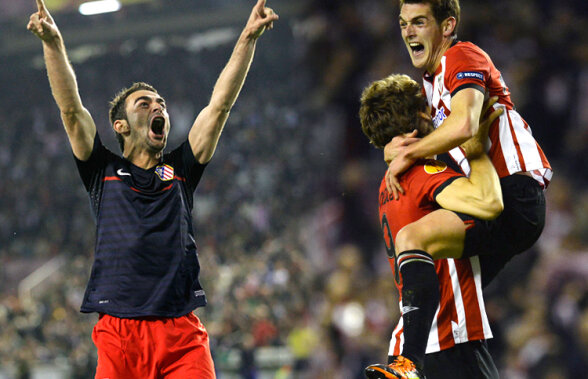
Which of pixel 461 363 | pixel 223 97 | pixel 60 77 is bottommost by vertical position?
pixel 461 363

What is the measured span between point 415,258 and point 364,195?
5.04 m

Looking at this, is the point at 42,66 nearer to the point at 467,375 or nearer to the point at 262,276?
the point at 262,276

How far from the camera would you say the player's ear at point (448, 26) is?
9.58ft

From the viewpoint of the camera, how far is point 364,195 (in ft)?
24.6

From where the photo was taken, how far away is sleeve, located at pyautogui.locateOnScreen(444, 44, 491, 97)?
8.77 ft

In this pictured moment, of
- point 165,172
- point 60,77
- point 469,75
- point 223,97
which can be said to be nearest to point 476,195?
point 469,75

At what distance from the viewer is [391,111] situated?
9.09 ft

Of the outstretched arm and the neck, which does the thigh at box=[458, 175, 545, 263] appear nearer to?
the neck

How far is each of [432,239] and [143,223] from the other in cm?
122

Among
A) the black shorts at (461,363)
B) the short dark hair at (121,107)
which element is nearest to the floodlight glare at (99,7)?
the short dark hair at (121,107)

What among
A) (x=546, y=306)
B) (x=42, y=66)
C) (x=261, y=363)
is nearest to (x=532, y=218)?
(x=546, y=306)

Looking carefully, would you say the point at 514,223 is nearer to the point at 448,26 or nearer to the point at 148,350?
the point at 448,26

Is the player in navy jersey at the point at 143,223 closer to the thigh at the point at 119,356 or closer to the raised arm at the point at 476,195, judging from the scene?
the thigh at the point at 119,356

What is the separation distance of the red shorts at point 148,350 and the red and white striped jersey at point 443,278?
83 centimetres
